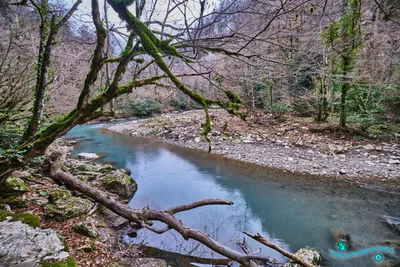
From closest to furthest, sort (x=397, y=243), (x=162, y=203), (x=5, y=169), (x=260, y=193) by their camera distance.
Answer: (x=5, y=169), (x=397, y=243), (x=162, y=203), (x=260, y=193)

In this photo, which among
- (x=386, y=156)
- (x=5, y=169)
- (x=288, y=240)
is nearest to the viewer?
(x=5, y=169)

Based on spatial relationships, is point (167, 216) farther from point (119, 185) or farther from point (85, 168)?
point (85, 168)

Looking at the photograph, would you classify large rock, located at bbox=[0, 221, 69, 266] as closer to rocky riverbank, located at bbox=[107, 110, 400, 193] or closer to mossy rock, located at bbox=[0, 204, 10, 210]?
mossy rock, located at bbox=[0, 204, 10, 210]

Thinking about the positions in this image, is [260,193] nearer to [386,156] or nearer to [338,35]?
[386,156]

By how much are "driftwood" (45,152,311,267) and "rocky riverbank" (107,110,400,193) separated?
2.14 m

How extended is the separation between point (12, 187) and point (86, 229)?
1455 mm

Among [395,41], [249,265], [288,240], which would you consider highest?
[395,41]

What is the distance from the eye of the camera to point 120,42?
3.29m

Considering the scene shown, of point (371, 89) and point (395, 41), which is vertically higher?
point (395, 41)

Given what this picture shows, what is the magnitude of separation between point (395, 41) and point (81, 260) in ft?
32.6

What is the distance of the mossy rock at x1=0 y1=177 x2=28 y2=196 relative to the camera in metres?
2.98

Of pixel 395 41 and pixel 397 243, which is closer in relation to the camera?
pixel 397 243

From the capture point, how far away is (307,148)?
7391 mm

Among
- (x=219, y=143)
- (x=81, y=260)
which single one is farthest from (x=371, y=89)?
(x=81, y=260)
